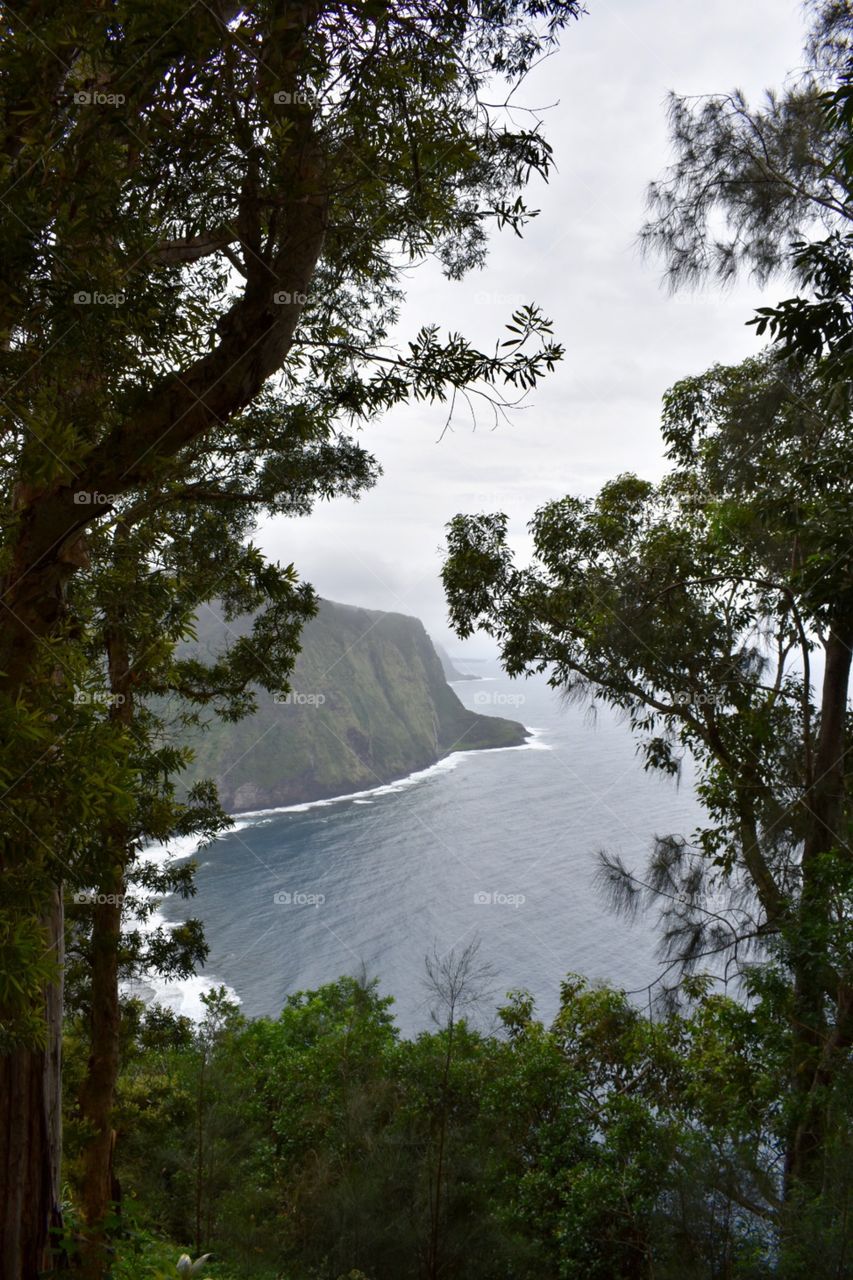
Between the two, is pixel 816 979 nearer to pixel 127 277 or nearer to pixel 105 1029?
pixel 105 1029

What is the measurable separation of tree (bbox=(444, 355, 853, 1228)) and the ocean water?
6326mm

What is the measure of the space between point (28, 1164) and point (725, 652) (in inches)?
207

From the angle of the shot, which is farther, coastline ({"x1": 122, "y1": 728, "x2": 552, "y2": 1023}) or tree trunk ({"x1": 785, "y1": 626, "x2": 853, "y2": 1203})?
coastline ({"x1": 122, "y1": 728, "x2": 552, "y2": 1023})

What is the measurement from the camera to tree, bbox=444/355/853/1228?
17.0ft

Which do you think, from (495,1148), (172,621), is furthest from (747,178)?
(495,1148)

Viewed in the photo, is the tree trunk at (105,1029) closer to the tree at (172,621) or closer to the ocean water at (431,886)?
the tree at (172,621)

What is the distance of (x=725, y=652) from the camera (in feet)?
20.6

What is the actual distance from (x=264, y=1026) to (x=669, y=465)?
10.5 meters

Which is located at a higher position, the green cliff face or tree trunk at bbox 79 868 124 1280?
the green cliff face

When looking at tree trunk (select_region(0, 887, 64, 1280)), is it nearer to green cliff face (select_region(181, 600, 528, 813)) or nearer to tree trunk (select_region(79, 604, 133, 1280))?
tree trunk (select_region(79, 604, 133, 1280))

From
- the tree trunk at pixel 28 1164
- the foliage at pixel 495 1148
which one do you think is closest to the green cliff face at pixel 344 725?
the foliage at pixel 495 1148

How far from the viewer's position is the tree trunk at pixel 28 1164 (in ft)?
8.23

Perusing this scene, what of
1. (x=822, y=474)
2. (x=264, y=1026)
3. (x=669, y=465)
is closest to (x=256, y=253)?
(x=822, y=474)

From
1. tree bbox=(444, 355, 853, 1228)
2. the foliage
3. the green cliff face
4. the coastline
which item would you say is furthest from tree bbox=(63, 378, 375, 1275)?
the green cliff face
